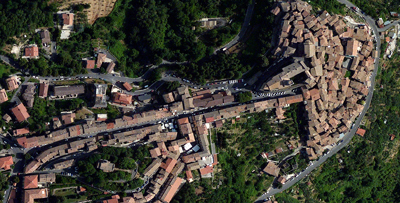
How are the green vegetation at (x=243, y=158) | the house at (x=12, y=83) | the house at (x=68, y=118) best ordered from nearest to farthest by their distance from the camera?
the house at (x=12, y=83), the house at (x=68, y=118), the green vegetation at (x=243, y=158)

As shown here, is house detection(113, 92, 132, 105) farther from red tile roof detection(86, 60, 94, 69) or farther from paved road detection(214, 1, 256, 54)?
paved road detection(214, 1, 256, 54)

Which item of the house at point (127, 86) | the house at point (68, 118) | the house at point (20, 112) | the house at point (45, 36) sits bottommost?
the house at point (68, 118)

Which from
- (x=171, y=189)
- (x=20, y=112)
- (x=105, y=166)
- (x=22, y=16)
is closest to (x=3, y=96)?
(x=20, y=112)

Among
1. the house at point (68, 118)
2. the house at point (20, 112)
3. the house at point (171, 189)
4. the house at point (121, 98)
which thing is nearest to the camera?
the house at point (20, 112)

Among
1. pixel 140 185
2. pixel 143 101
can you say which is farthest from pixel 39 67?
pixel 140 185

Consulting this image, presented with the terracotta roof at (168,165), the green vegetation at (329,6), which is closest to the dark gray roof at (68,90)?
the terracotta roof at (168,165)

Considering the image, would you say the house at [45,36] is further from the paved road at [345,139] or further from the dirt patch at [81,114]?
the paved road at [345,139]
